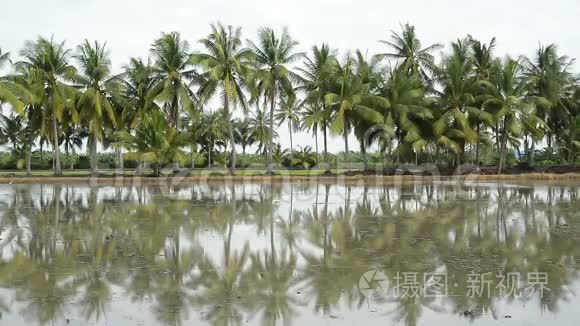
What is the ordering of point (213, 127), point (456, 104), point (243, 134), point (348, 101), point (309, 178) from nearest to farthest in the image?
point (309, 178) → point (348, 101) → point (456, 104) → point (213, 127) → point (243, 134)

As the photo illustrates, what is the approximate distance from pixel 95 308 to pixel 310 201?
Result: 454 inches

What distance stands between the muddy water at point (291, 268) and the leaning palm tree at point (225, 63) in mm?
16493

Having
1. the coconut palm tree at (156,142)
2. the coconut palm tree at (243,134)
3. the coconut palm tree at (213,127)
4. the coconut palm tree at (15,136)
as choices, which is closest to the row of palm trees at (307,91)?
the coconut palm tree at (156,142)

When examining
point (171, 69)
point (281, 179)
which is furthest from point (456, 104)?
point (171, 69)

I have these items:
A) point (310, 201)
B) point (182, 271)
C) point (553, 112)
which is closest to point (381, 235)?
point (182, 271)

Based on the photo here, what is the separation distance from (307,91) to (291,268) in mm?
25750

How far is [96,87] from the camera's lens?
29547mm

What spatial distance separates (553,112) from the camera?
108ft

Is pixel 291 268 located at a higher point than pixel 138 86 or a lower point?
lower

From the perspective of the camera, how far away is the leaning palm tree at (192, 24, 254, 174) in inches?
1106

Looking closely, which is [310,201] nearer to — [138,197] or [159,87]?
[138,197]

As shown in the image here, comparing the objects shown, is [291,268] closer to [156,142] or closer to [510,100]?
[156,142]

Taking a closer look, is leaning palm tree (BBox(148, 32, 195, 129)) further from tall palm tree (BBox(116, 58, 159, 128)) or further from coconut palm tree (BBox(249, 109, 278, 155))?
coconut palm tree (BBox(249, 109, 278, 155))

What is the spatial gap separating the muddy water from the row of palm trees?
16.3 meters
